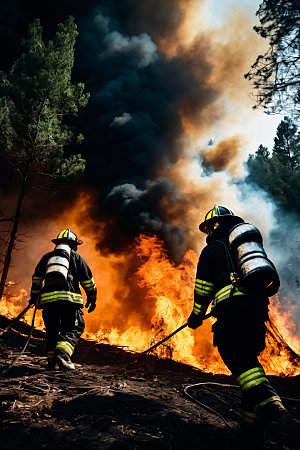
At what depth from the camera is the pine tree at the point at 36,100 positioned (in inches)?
369

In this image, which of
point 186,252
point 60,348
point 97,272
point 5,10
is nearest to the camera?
point 60,348

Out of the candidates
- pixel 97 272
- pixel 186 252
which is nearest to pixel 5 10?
pixel 97 272

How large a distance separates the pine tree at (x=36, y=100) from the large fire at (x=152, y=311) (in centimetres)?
443

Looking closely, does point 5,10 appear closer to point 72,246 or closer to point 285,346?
point 72,246

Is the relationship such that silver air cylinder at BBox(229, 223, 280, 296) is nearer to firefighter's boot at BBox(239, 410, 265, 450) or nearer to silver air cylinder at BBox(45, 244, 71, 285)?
firefighter's boot at BBox(239, 410, 265, 450)

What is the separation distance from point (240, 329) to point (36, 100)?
1095 centimetres

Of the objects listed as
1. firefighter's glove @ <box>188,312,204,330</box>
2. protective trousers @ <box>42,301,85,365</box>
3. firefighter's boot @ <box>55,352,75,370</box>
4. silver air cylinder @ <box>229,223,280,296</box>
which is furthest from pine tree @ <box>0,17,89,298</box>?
silver air cylinder @ <box>229,223,280,296</box>

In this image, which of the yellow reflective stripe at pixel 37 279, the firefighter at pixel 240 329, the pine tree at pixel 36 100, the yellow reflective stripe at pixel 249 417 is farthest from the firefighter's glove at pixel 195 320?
the pine tree at pixel 36 100

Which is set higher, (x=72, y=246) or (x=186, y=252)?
(x=186, y=252)

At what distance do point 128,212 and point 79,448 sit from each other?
332 inches

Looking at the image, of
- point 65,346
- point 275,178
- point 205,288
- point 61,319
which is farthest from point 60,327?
point 275,178

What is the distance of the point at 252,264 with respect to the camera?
2.31 m

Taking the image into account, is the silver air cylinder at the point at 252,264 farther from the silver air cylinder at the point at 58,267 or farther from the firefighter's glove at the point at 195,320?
the silver air cylinder at the point at 58,267

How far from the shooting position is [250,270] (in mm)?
2279
